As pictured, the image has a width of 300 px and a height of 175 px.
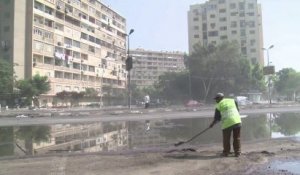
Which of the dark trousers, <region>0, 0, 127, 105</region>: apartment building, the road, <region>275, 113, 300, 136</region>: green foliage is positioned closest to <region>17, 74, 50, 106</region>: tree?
<region>0, 0, 127, 105</region>: apartment building

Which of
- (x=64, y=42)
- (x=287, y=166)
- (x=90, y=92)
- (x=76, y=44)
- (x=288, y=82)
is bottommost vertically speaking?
(x=287, y=166)

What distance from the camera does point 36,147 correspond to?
46.0 feet

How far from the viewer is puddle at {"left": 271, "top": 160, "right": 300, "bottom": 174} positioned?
7.93m

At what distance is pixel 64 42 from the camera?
345ft

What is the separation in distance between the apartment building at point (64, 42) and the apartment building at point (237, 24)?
105ft

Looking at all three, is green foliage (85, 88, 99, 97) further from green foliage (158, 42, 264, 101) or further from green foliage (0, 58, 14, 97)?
green foliage (0, 58, 14, 97)

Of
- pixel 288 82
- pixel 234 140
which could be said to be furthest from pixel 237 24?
pixel 234 140

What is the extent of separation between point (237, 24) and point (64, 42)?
67.7 metres

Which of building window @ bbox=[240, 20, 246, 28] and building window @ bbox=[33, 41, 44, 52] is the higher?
building window @ bbox=[240, 20, 246, 28]

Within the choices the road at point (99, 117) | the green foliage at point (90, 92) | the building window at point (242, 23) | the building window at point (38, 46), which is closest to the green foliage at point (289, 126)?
the road at point (99, 117)

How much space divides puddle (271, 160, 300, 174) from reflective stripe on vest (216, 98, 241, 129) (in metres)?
1.85

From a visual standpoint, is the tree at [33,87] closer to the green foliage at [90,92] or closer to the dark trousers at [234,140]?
the green foliage at [90,92]

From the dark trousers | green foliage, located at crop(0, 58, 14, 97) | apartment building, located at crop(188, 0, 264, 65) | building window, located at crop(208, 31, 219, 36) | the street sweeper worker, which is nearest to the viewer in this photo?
the dark trousers

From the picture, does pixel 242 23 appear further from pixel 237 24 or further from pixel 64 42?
pixel 64 42
